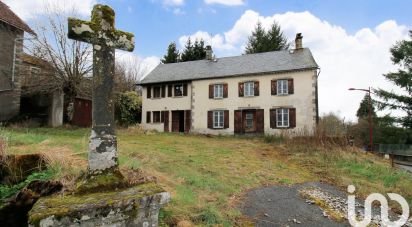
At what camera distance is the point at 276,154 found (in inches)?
549

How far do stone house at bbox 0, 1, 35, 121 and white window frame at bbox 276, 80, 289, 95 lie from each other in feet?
54.3

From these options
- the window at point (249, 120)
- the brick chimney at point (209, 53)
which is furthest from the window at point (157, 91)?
the window at point (249, 120)

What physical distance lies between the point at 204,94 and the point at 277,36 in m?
17.5

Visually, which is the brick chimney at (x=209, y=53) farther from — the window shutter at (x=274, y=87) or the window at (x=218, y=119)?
the window shutter at (x=274, y=87)

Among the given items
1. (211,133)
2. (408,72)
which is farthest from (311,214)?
(408,72)

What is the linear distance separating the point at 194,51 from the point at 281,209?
31.0 meters

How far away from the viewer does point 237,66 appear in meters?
24.2

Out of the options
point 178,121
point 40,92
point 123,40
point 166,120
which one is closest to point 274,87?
point 178,121

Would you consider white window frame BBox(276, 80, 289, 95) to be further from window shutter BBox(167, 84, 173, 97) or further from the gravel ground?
the gravel ground

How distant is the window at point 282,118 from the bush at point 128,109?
12.4 m

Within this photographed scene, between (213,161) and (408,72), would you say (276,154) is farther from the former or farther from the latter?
(408,72)

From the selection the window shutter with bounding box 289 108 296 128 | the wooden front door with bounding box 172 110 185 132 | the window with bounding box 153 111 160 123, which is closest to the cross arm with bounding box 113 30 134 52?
the window shutter with bounding box 289 108 296 128

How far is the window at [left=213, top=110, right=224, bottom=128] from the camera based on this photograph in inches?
918

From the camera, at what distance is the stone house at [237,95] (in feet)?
68.3
